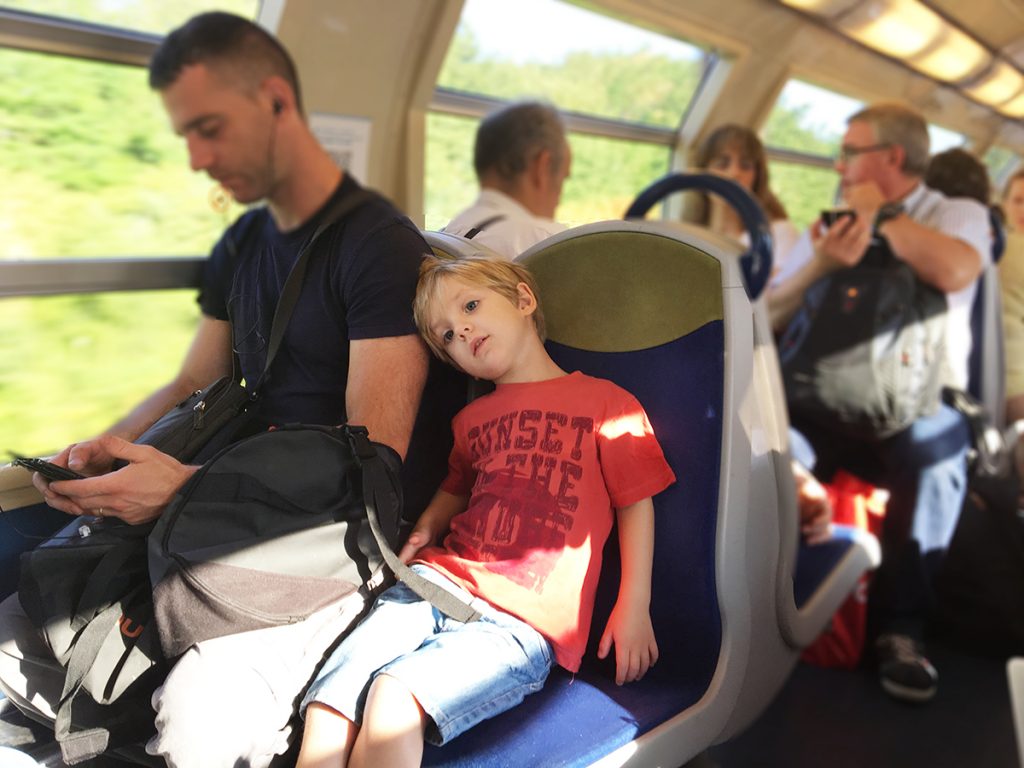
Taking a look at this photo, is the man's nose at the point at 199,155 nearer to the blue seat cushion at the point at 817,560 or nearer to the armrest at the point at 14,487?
the armrest at the point at 14,487

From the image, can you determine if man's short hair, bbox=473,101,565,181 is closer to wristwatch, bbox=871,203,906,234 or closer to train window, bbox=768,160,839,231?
wristwatch, bbox=871,203,906,234

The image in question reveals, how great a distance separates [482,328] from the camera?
1.32m

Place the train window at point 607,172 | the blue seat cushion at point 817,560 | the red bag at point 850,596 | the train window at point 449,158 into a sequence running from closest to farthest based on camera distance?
the blue seat cushion at point 817,560 < the train window at point 607,172 < the red bag at point 850,596 < the train window at point 449,158

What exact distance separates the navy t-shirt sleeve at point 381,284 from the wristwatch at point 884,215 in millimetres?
1960

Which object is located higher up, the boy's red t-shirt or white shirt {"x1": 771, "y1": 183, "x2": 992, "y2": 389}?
white shirt {"x1": 771, "y1": 183, "x2": 992, "y2": 389}

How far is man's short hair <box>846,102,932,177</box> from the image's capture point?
290 cm

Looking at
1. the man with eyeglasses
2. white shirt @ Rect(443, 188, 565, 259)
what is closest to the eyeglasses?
the man with eyeglasses

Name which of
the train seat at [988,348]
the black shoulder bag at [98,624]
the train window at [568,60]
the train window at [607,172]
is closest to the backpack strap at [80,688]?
the black shoulder bag at [98,624]

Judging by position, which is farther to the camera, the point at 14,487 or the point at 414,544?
the point at 414,544

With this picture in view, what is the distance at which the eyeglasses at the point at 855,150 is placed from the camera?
2914mm

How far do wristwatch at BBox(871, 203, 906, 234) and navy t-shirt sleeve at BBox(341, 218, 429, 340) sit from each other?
6.43 ft

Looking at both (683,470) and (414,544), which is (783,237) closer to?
(683,470)

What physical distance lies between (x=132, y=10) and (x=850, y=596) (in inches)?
118

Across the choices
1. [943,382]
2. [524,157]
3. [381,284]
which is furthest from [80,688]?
[943,382]
